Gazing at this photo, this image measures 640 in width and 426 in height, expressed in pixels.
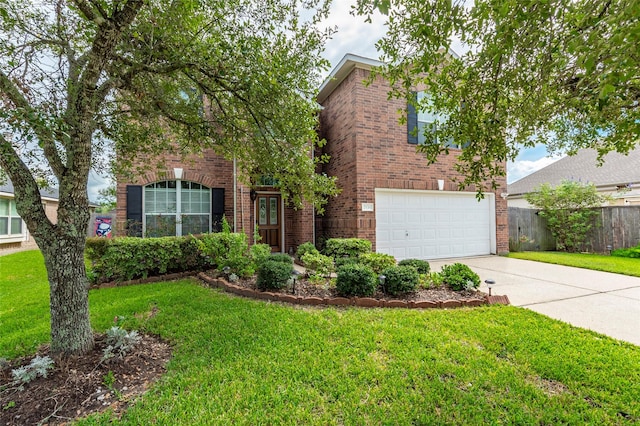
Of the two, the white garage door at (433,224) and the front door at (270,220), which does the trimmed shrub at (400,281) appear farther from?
the front door at (270,220)

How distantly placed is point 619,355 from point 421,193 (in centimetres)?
633

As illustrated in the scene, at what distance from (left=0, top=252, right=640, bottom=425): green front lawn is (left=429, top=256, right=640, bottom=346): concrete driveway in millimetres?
543

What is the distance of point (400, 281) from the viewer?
4539mm

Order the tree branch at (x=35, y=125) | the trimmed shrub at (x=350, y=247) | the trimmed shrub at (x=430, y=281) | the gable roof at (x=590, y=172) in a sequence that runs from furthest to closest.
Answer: the gable roof at (x=590, y=172), the trimmed shrub at (x=350, y=247), the trimmed shrub at (x=430, y=281), the tree branch at (x=35, y=125)

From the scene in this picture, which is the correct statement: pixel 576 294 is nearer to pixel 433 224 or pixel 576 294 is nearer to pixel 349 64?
pixel 433 224

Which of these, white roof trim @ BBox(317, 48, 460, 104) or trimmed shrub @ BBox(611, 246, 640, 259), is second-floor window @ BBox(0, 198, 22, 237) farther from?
trimmed shrub @ BBox(611, 246, 640, 259)

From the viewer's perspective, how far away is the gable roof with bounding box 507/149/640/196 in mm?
12941

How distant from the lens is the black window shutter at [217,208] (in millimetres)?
8484

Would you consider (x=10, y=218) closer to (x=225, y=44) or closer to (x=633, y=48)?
(x=225, y=44)

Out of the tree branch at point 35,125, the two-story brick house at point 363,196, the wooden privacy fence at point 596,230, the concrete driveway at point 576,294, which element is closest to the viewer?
the tree branch at point 35,125

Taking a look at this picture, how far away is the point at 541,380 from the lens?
2.47 metres

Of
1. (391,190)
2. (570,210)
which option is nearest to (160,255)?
(391,190)

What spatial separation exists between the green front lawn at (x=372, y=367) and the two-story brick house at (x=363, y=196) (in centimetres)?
415

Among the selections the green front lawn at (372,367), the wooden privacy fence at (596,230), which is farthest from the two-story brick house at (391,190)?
the green front lawn at (372,367)
